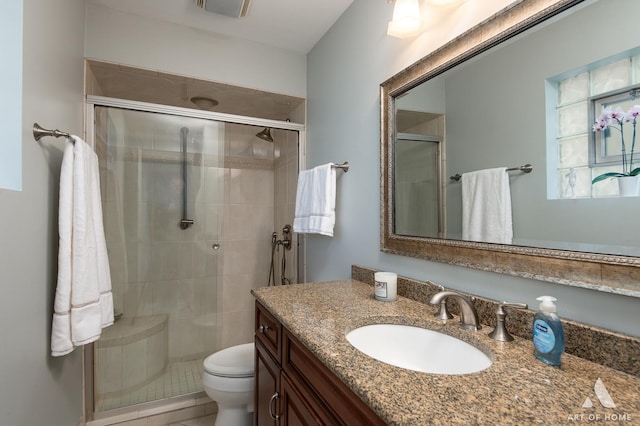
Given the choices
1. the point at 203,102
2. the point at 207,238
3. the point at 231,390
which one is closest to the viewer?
the point at 231,390

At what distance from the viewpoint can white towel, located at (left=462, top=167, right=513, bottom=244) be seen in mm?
968

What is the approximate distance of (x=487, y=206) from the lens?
1.03m

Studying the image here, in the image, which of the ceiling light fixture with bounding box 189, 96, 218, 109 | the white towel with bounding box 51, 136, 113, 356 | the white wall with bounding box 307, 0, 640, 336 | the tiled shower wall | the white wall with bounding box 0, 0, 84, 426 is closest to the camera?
the white wall with bounding box 307, 0, 640, 336

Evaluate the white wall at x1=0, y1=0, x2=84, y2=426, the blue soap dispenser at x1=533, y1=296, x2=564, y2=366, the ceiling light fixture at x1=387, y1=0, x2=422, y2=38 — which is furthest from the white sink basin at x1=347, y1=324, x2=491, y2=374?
the ceiling light fixture at x1=387, y1=0, x2=422, y2=38

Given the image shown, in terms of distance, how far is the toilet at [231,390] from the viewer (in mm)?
1595

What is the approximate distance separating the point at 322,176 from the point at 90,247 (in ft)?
3.82

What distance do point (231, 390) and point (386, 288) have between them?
1.00 metres

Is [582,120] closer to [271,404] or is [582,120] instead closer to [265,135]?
[271,404]

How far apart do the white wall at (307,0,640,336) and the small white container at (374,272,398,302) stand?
0.13m

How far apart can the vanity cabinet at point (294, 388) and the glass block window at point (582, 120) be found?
2.43 feet

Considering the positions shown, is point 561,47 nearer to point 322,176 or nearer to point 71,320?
point 322,176

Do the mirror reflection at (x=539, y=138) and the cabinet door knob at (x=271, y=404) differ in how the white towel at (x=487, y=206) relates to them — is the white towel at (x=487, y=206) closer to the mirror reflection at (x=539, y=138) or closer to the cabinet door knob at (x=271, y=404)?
the mirror reflection at (x=539, y=138)

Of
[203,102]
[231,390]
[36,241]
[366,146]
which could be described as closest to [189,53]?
[203,102]

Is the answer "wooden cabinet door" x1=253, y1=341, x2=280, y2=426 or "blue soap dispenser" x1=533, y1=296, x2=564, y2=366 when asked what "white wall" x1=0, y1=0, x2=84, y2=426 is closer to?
"wooden cabinet door" x1=253, y1=341, x2=280, y2=426
